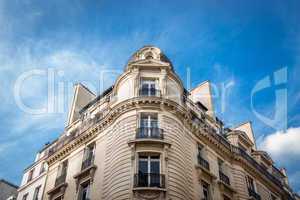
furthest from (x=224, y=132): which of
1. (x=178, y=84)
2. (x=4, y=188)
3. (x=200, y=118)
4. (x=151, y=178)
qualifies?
(x=4, y=188)

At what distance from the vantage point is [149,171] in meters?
21.7

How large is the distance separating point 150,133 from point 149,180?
3320 mm

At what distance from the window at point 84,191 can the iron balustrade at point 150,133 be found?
15.4 feet

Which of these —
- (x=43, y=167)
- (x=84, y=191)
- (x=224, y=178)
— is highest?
(x=43, y=167)

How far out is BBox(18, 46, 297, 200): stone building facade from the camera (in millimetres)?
21922

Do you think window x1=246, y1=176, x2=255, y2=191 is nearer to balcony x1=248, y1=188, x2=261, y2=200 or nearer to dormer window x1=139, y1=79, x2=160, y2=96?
balcony x1=248, y1=188, x2=261, y2=200

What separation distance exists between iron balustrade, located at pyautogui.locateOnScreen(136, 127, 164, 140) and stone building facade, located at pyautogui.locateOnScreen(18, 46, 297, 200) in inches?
2.3

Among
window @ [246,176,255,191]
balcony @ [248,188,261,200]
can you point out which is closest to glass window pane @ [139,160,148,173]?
balcony @ [248,188,261,200]

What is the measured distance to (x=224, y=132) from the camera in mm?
32750

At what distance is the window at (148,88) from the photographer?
2575cm

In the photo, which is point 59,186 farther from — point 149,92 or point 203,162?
point 203,162

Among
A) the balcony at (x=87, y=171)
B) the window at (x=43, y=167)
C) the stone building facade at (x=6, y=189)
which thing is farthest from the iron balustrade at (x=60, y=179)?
the stone building facade at (x=6, y=189)

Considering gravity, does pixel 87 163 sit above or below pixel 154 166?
above

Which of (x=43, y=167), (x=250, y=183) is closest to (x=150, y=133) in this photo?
(x=250, y=183)
